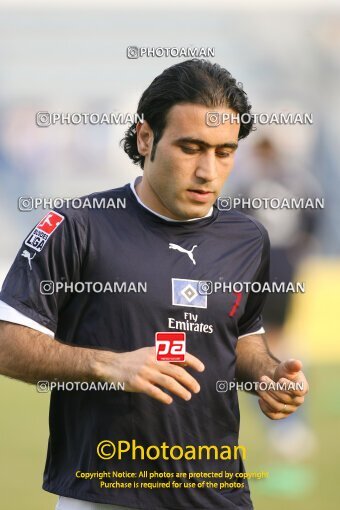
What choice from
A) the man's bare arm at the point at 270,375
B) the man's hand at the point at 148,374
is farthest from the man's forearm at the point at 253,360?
the man's hand at the point at 148,374

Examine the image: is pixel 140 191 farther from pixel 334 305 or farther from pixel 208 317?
pixel 334 305

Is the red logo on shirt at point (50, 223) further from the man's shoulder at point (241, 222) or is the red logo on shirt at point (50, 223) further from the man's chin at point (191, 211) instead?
the man's shoulder at point (241, 222)

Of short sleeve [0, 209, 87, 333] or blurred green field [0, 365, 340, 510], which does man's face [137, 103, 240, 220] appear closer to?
short sleeve [0, 209, 87, 333]

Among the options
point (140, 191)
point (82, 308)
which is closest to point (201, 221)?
point (140, 191)

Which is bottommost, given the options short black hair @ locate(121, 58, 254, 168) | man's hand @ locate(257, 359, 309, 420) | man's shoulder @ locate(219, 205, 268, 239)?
man's hand @ locate(257, 359, 309, 420)

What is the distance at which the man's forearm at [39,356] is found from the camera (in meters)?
2.43

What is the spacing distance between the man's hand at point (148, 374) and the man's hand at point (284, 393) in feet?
0.94

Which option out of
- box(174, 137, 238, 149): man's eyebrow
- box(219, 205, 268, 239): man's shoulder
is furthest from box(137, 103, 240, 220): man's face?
box(219, 205, 268, 239): man's shoulder

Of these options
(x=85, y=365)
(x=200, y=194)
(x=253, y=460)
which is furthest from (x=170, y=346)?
(x=253, y=460)

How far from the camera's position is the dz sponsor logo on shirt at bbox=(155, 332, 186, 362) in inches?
96.3

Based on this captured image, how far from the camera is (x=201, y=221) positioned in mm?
2752

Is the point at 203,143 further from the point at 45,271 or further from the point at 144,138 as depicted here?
the point at 45,271

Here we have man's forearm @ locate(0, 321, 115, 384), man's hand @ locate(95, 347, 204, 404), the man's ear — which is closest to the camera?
man's hand @ locate(95, 347, 204, 404)

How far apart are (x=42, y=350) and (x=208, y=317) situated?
47 cm
